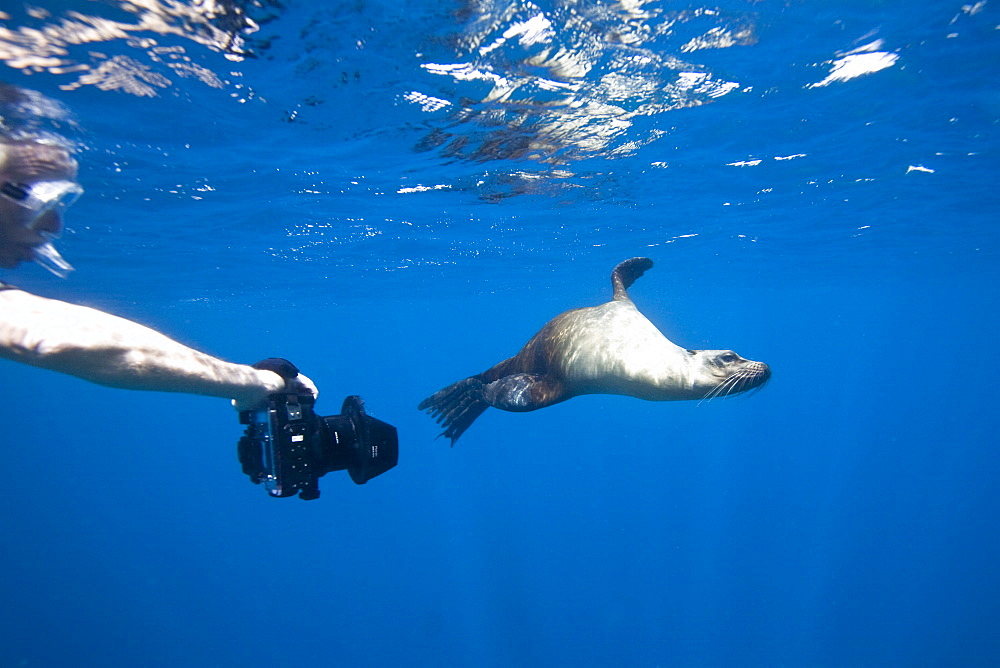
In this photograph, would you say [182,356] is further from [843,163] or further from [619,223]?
[619,223]

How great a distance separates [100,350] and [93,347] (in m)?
0.03

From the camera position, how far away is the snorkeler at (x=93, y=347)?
190cm

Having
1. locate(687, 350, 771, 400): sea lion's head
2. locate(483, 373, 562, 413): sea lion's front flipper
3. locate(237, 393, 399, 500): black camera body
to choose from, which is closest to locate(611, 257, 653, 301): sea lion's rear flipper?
locate(483, 373, 562, 413): sea lion's front flipper

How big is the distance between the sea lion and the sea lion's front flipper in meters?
0.01

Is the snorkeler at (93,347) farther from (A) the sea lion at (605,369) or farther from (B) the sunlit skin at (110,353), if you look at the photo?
(A) the sea lion at (605,369)

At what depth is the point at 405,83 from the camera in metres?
7.58

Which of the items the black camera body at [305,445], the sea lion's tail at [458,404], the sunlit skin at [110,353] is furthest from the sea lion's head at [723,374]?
the sunlit skin at [110,353]

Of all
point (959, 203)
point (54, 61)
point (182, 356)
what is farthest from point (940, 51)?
point (959, 203)

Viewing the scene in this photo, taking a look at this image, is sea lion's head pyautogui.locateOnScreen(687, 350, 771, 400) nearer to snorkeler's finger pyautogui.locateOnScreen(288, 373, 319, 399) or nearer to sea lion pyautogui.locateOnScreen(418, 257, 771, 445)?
sea lion pyautogui.locateOnScreen(418, 257, 771, 445)

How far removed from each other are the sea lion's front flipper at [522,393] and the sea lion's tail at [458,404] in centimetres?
71

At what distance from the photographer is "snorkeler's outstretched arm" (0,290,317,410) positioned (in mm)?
1879

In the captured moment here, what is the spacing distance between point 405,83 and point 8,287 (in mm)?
6425

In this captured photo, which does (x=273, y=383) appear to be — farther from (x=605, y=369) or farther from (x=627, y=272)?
(x=627, y=272)

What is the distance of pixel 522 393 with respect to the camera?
19.7ft
